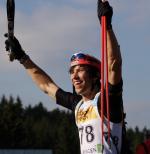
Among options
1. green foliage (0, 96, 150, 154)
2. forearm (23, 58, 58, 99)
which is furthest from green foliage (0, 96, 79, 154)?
forearm (23, 58, 58, 99)

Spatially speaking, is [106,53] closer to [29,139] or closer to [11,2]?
[11,2]

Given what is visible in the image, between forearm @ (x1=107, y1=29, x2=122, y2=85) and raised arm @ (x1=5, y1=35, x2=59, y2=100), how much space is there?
1.64 meters

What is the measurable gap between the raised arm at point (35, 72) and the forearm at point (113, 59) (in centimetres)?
164

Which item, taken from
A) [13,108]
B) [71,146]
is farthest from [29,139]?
[13,108]

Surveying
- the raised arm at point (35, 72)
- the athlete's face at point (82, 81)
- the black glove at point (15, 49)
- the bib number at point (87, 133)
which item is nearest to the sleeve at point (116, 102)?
the bib number at point (87, 133)

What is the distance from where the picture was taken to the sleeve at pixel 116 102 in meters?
7.58

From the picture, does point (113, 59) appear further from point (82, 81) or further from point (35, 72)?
point (35, 72)

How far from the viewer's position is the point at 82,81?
7.95m

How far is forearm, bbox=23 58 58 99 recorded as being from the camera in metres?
9.16

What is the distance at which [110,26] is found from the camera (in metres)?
7.44

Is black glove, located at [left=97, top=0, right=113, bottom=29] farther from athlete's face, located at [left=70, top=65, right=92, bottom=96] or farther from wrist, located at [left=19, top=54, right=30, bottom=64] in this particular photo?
wrist, located at [left=19, top=54, right=30, bottom=64]

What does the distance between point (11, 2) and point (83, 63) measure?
115cm

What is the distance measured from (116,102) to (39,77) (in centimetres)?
182

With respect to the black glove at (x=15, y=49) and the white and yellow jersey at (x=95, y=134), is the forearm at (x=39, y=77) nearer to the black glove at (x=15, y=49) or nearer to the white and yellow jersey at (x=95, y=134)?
the black glove at (x=15, y=49)
